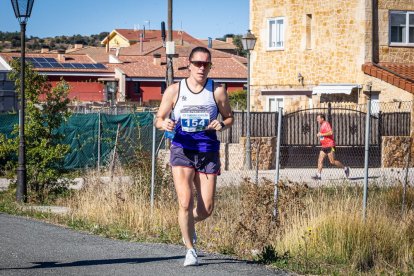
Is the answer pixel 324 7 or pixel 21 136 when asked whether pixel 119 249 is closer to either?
pixel 21 136

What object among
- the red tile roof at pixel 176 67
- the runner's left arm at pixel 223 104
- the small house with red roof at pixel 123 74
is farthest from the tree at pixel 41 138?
the red tile roof at pixel 176 67

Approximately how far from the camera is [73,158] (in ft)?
96.9

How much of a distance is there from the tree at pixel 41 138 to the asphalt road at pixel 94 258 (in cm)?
610

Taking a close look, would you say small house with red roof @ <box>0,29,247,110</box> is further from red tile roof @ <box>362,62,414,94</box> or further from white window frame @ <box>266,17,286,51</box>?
red tile roof @ <box>362,62,414,94</box>

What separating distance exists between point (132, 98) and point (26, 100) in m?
52.3

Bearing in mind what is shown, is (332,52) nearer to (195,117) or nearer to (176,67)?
(195,117)

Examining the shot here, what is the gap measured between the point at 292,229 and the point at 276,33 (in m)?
27.0

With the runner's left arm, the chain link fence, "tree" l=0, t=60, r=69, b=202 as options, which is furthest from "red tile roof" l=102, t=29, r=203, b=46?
the runner's left arm

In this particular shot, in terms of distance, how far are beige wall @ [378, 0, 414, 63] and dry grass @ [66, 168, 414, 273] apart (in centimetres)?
2162

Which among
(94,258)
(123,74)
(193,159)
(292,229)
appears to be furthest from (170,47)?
(123,74)

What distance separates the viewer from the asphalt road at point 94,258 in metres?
9.86

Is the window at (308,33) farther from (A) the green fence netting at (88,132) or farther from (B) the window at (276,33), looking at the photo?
(A) the green fence netting at (88,132)

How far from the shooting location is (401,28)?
3697cm

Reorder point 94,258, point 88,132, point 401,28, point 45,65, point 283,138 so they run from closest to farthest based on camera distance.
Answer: point 94,258
point 88,132
point 283,138
point 401,28
point 45,65
